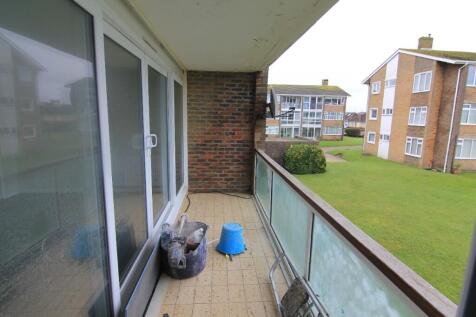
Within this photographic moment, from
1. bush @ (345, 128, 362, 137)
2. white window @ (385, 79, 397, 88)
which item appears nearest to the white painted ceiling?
white window @ (385, 79, 397, 88)

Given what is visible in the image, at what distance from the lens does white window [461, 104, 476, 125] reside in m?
13.9

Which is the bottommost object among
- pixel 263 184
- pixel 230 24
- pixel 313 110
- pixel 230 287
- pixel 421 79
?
pixel 230 287

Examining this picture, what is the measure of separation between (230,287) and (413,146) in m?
18.2

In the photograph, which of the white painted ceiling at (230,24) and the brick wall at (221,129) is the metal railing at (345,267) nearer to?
Answer: the white painted ceiling at (230,24)

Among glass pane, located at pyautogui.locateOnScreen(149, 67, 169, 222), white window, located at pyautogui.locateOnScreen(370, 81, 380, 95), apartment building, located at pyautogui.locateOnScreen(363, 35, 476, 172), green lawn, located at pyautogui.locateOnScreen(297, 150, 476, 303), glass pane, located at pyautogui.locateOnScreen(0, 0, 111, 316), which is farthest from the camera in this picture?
white window, located at pyautogui.locateOnScreen(370, 81, 380, 95)

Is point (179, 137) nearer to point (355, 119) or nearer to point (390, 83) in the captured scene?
point (390, 83)

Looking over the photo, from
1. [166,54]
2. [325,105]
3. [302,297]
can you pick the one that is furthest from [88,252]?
[325,105]

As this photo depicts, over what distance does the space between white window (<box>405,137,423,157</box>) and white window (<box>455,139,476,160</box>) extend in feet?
5.75

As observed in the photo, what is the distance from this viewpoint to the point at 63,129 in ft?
3.20

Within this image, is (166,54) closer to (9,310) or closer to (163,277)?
(163,277)

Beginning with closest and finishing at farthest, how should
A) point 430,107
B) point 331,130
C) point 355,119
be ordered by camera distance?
point 430,107, point 331,130, point 355,119

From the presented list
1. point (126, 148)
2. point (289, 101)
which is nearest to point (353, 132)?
point (289, 101)

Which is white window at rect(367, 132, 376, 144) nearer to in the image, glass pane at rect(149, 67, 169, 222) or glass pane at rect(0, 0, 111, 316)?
glass pane at rect(149, 67, 169, 222)

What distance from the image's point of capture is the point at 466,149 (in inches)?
573
